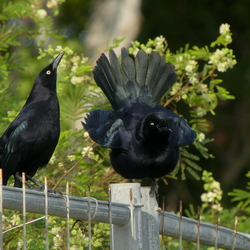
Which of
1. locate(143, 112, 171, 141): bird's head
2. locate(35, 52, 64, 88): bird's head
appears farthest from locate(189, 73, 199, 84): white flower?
locate(35, 52, 64, 88): bird's head

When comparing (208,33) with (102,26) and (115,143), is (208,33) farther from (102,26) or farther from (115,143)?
(115,143)

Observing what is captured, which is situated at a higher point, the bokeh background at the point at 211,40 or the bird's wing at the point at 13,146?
the bokeh background at the point at 211,40

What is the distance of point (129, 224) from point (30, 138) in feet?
4.29

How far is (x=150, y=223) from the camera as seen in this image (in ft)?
8.23

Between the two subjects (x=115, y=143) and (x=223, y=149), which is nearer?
(x=115, y=143)

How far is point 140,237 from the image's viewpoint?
2438 millimetres

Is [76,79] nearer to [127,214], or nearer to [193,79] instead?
[193,79]

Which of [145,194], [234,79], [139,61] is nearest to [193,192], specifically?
[234,79]

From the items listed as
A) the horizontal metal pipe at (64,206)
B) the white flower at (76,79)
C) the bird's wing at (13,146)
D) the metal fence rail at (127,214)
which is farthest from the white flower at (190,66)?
the horizontal metal pipe at (64,206)

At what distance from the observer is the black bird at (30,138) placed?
350cm

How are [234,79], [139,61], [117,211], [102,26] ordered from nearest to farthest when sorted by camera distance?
1. [117,211]
2. [139,61]
3. [102,26]
4. [234,79]

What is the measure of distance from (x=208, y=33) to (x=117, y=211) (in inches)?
394

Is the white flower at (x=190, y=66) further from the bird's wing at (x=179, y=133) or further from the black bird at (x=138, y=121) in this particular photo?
the bird's wing at (x=179, y=133)

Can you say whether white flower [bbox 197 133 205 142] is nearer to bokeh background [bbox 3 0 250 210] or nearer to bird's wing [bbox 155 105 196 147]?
bird's wing [bbox 155 105 196 147]
